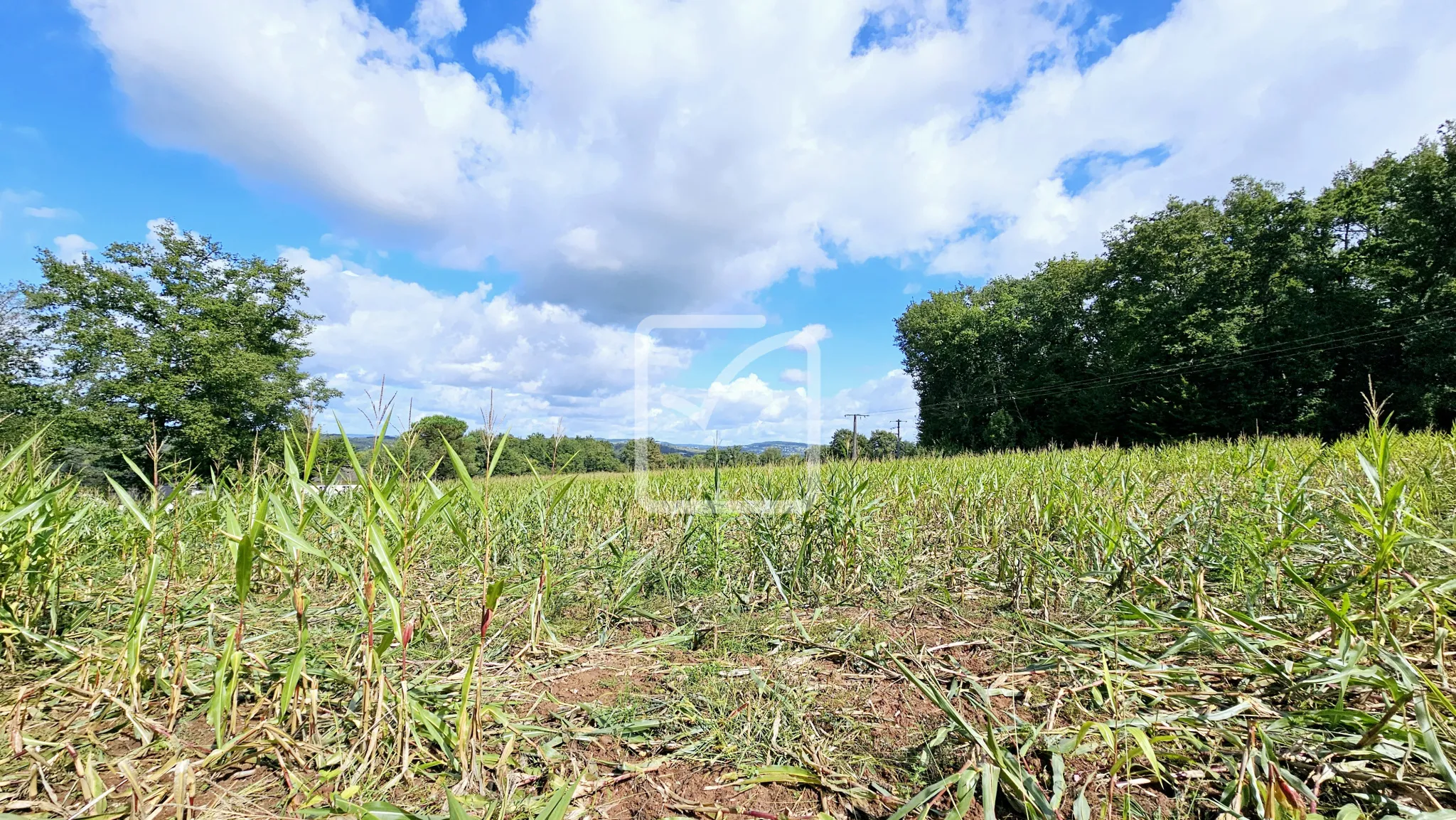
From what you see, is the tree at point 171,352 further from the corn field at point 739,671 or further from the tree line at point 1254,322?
the tree line at point 1254,322

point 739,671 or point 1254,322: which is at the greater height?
point 1254,322

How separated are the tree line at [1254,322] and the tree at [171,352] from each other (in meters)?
29.9

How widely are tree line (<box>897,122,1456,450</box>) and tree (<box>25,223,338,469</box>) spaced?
29.9 m

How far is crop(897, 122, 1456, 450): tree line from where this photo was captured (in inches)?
688

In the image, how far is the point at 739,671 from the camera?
2.10 metres

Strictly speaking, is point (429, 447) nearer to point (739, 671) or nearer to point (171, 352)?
point (739, 671)

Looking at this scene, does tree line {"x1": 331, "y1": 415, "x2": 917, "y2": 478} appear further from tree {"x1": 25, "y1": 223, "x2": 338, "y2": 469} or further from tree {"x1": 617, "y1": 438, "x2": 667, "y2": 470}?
tree {"x1": 25, "y1": 223, "x2": 338, "y2": 469}

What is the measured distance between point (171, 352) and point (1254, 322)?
137ft

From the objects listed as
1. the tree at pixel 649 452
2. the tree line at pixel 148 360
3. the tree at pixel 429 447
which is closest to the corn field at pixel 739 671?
the tree at pixel 429 447

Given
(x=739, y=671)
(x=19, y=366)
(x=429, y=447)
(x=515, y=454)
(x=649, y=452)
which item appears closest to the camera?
(x=739, y=671)

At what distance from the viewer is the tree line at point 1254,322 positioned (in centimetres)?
1747

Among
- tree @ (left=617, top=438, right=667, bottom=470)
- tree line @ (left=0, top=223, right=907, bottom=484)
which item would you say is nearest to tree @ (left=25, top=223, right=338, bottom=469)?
tree line @ (left=0, top=223, right=907, bottom=484)

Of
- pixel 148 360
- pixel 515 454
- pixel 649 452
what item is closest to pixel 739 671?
pixel 515 454

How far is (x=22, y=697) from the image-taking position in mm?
1604
